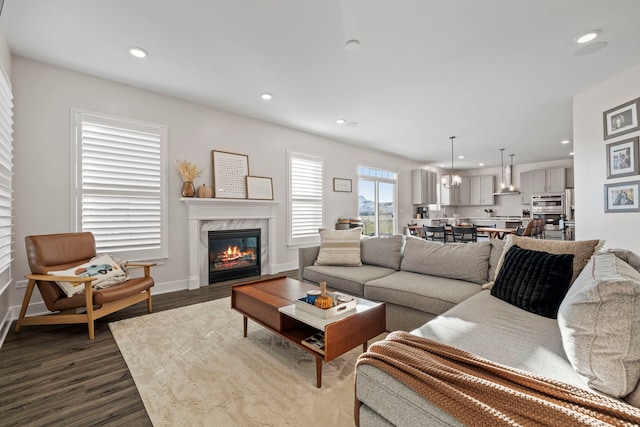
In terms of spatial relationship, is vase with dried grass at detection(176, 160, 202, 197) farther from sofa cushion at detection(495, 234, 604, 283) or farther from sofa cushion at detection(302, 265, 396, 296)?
sofa cushion at detection(495, 234, 604, 283)

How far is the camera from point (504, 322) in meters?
1.67

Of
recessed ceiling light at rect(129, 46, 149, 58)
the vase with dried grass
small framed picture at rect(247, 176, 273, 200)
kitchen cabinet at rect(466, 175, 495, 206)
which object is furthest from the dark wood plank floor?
kitchen cabinet at rect(466, 175, 495, 206)

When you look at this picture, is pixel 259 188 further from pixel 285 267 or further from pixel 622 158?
pixel 622 158

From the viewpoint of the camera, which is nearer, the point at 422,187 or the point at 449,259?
the point at 449,259

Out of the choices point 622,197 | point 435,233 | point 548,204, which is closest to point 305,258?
point 435,233

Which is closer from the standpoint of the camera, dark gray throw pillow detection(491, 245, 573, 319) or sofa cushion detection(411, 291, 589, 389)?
sofa cushion detection(411, 291, 589, 389)

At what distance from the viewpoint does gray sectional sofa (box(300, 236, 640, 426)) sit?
98 cm

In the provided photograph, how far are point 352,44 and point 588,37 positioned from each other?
7.00 feet

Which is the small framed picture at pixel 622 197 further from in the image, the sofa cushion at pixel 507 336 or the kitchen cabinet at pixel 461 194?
the kitchen cabinet at pixel 461 194

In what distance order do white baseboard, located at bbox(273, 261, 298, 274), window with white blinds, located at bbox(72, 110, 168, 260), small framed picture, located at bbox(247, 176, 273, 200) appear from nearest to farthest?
window with white blinds, located at bbox(72, 110, 168, 260) → small framed picture, located at bbox(247, 176, 273, 200) → white baseboard, located at bbox(273, 261, 298, 274)

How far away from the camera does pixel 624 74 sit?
3271 mm

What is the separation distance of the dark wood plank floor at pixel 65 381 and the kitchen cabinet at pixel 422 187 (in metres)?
7.51

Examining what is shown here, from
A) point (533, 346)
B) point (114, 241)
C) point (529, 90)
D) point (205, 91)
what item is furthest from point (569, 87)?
point (114, 241)

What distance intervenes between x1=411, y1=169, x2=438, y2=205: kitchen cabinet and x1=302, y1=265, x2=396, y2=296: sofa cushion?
5480mm
